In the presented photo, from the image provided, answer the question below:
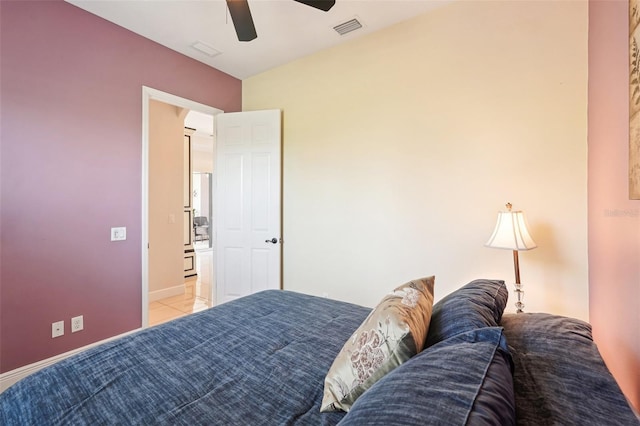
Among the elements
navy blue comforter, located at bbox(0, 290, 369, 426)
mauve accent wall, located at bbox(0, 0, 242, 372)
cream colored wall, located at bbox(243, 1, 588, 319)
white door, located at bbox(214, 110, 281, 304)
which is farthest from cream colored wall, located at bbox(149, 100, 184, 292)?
navy blue comforter, located at bbox(0, 290, 369, 426)

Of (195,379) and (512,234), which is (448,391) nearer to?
(195,379)

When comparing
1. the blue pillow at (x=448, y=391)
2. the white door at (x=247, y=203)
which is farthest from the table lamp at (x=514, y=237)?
the white door at (x=247, y=203)

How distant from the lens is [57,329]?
7.72 ft

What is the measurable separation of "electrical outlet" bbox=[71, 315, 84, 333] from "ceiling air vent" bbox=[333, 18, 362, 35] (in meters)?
3.37

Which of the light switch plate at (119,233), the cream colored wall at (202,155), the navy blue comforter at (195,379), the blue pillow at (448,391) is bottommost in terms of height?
the navy blue comforter at (195,379)

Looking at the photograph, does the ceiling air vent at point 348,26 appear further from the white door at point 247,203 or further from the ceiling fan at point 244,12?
the white door at point 247,203

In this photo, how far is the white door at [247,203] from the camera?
3.31 metres

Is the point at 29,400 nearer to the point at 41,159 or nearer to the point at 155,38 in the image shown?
the point at 41,159

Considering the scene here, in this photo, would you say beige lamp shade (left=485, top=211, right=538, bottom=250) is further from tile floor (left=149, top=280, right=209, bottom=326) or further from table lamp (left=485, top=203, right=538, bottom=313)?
tile floor (left=149, top=280, right=209, bottom=326)

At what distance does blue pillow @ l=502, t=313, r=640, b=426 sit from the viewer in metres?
0.67

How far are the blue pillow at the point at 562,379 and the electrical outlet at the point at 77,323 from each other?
3.09m

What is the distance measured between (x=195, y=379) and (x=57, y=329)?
2128 millimetres

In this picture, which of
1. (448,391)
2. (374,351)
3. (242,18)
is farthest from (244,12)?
(448,391)

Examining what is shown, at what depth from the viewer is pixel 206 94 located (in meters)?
3.41
